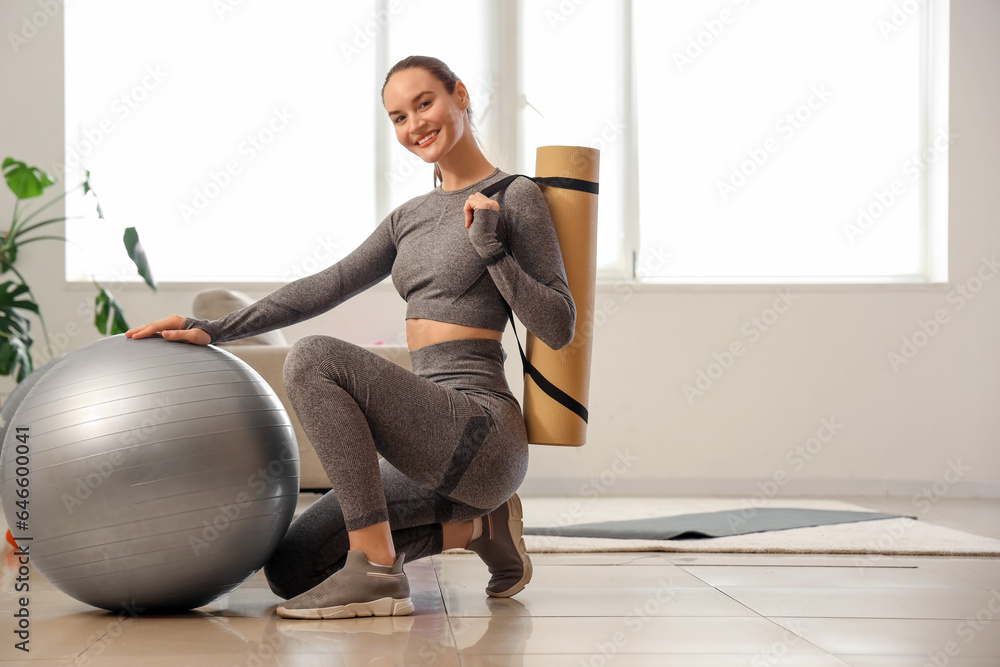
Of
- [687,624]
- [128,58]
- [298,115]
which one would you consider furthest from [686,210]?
[687,624]

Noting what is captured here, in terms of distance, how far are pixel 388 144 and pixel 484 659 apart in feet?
11.5

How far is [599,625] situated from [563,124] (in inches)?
130

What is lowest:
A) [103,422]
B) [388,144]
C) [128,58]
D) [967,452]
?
[967,452]

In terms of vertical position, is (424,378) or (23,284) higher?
(23,284)

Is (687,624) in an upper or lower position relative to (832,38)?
lower

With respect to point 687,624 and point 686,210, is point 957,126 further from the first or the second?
point 687,624

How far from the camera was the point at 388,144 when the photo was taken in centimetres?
452

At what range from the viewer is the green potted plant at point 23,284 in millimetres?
3533
